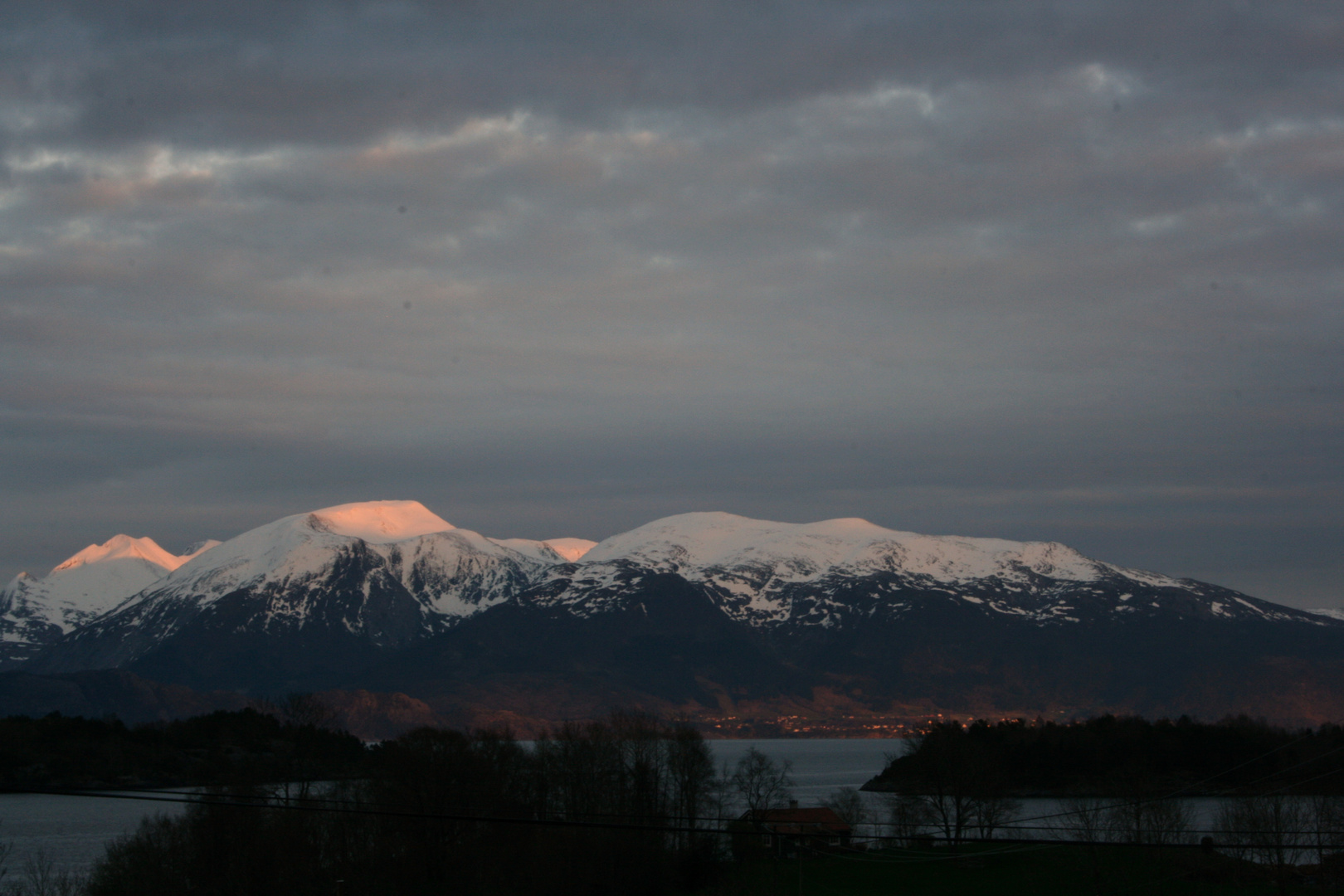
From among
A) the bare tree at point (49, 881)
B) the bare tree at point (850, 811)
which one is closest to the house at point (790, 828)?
the bare tree at point (850, 811)

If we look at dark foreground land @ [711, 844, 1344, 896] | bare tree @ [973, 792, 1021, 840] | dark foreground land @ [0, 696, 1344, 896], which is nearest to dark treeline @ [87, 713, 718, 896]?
dark foreground land @ [0, 696, 1344, 896]

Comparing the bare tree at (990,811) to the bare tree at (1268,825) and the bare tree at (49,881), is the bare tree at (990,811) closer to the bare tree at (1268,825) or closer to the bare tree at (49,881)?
the bare tree at (1268,825)

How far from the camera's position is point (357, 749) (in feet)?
538

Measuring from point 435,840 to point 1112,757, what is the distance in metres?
121

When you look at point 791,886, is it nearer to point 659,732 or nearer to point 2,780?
point 659,732

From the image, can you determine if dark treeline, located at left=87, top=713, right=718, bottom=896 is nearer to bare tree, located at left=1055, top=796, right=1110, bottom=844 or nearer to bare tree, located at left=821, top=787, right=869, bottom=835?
bare tree, located at left=821, top=787, right=869, bottom=835

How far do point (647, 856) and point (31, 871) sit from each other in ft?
135

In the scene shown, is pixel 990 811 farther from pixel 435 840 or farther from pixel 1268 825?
pixel 435 840

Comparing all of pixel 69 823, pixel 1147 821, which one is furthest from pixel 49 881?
pixel 1147 821

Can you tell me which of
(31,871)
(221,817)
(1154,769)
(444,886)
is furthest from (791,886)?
(1154,769)

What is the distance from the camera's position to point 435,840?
3398 inches

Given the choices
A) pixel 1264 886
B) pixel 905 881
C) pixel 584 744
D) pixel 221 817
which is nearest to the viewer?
pixel 1264 886

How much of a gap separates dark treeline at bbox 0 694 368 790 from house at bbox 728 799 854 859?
125 ft

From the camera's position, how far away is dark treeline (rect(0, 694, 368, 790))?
124188 millimetres
